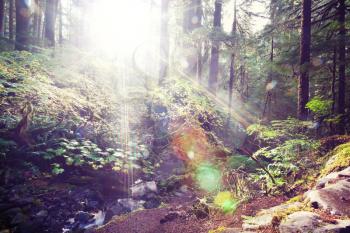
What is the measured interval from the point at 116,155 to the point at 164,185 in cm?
171

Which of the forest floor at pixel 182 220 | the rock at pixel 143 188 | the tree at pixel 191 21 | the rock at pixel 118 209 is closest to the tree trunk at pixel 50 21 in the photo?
the tree at pixel 191 21

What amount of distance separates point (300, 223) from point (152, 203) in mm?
4928

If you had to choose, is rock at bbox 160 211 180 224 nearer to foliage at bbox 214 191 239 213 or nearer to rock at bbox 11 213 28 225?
foliage at bbox 214 191 239 213

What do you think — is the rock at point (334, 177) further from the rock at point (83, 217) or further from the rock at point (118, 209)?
the rock at point (83, 217)

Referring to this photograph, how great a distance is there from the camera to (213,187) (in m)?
8.60

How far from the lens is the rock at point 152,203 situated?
766 centimetres

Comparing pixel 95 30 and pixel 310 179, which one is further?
pixel 95 30

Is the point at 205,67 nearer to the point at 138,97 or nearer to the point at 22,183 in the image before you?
the point at 138,97

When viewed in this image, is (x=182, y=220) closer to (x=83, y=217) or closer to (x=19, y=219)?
(x=83, y=217)

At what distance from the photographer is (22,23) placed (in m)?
14.2

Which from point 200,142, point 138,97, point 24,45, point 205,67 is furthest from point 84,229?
point 205,67

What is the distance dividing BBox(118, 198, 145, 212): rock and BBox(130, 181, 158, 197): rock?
32 centimetres

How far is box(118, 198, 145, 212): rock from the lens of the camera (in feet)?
25.1

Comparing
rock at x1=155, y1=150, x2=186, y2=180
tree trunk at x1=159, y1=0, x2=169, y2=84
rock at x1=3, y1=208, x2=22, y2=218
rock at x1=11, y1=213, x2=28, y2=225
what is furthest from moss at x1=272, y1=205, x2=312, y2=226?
tree trunk at x1=159, y1=0, x2=169, y2=84
